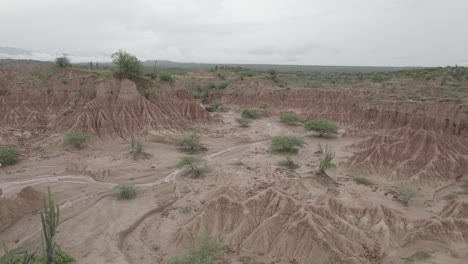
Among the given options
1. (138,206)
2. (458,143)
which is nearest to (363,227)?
(138,206)

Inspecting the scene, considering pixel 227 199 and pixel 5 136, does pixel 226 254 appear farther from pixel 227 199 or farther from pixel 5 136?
pixel 5 136

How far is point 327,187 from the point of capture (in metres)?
21.5

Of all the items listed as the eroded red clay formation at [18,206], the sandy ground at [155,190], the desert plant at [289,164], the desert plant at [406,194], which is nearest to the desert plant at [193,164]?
the sandy ground at [155,190]

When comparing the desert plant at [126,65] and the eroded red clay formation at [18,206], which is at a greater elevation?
the desert plant at [126,65]

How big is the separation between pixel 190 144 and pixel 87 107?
44.4 ft

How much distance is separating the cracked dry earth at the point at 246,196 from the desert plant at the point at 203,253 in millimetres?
732

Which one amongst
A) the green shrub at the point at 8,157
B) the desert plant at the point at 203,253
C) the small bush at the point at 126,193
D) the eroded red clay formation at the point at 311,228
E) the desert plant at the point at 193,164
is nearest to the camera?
the desert plant at the point at 203,253

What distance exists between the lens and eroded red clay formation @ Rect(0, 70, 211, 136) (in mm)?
32844

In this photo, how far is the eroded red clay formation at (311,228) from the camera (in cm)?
1360

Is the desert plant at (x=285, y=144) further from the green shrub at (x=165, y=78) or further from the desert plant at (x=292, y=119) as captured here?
the green shrub at (x=165, y=78)

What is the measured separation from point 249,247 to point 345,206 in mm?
6312

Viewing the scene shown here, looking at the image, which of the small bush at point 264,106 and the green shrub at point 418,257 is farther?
the small bush at point 264,106

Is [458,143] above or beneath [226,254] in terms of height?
above

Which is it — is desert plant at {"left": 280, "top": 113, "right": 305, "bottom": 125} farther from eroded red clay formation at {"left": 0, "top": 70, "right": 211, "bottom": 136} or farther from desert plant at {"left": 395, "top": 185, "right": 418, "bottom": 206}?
desert plant at {"left": 395, "top": 185, "right": 418, "bottom": 206}
